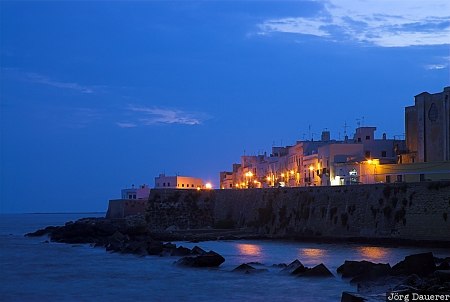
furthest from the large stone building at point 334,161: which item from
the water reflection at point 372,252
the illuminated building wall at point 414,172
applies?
the water reflection at point 372,252

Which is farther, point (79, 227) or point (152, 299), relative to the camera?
point (79, 227)

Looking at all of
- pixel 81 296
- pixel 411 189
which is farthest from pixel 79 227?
pixel 81 296

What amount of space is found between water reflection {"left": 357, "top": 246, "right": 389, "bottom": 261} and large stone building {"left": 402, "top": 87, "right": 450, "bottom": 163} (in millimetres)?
15246

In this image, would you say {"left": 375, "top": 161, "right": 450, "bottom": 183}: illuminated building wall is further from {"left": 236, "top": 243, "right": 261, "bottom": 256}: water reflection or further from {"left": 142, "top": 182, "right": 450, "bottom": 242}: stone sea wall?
{"left": 236, "top": 243, "right": 261, "bottom": 256}: water reflection

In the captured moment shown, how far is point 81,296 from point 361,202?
2263 cm

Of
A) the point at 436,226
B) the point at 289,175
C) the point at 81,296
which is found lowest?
the point at 81,296

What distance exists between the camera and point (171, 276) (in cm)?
2947

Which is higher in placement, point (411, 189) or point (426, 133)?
point (426, 133)

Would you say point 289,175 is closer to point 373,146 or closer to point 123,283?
point 373,146

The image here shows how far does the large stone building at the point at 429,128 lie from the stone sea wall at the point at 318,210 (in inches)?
424

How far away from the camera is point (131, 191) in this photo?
348 feet

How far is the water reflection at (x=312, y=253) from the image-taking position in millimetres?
34625

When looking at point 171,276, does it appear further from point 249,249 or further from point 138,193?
point 138,193

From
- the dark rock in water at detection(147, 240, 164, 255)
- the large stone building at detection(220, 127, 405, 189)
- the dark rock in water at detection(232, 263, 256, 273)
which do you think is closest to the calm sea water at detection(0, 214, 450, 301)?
the dark rock in water at detection(232, 263, 256, 273)
